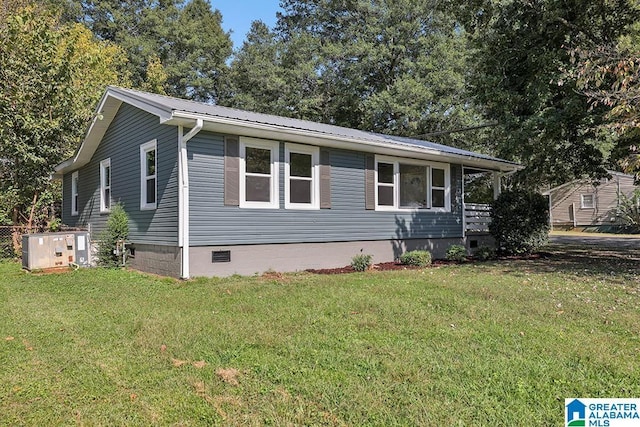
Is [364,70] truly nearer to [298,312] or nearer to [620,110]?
[620,110]

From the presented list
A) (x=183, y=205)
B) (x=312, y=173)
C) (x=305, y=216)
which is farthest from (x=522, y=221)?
(x=183, y=205)

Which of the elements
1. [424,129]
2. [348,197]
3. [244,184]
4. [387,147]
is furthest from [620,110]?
[424,129]

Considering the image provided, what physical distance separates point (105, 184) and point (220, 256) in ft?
17.6

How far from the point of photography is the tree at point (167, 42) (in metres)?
26.1

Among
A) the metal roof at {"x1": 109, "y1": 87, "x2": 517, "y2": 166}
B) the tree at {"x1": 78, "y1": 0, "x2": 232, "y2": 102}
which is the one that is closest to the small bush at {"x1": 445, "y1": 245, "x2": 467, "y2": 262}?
the metal roof at {"x1": 109, "y1": 87, "x2": 517, "y2": 166}

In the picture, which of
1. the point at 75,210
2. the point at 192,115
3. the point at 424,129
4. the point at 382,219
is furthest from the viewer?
the point at 424,129

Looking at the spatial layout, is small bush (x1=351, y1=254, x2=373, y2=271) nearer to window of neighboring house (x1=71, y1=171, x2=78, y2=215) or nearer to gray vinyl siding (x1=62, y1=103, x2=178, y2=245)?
gray vinyl siding (x1=62, y1=103, x2=178, y2=245)

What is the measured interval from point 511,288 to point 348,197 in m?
4.71

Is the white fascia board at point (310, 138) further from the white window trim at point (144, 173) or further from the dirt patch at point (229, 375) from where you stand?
the dirt patch at point (229, 375)

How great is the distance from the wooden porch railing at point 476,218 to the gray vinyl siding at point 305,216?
519mm

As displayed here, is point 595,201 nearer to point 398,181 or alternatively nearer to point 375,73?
point 375,73

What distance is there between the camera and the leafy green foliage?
26406 mm

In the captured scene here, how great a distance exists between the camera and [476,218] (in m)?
13.6

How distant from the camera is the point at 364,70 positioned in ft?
79.2
